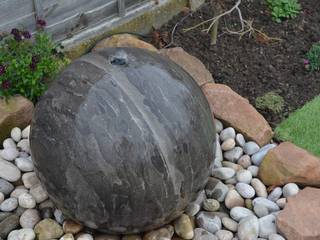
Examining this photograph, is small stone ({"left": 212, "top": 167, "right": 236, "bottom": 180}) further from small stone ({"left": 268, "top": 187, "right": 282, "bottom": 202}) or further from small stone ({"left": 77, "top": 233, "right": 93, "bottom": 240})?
small stone ({"left": 77, "top": 233, "right": 93, "bottom": 240})

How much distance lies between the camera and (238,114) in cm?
395

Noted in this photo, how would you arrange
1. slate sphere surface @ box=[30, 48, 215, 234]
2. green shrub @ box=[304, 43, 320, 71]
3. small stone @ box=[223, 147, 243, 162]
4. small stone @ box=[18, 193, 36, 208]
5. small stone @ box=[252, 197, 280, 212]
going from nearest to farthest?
slate sphere surface @ box=[30, 48, 215, 234] < small stone @ box=[18, 193, 36, 208] < small stone @ box=[252, 197, 280, 212] < small stone @ box=[223, 147, 243, 162] < green shrub @ box=[304, 43, 320, 71]

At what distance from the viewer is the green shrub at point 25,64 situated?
12.1 ft

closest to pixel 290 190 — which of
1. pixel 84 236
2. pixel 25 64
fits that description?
pixel 84 236

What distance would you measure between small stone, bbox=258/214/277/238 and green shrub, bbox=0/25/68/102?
1.71 m

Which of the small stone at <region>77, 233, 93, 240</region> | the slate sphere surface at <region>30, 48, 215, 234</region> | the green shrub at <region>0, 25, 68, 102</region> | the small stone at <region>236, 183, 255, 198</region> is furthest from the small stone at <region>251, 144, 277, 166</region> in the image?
the green shrub at <region>0, 25, 68, 102</region>

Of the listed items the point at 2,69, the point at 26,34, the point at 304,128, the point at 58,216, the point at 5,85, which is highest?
the point at 26,34

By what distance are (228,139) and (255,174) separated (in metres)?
0.31

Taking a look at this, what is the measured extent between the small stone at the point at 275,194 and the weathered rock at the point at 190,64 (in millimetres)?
1087

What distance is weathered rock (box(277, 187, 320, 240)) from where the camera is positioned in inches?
124

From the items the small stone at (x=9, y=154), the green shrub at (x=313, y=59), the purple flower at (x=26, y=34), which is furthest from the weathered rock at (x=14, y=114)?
the green shrub at (x=313, y=59)

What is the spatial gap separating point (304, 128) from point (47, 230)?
1994 millimetres

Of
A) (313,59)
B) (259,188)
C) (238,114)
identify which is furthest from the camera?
(313,59)

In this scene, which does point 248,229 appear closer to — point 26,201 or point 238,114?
point 238,114
